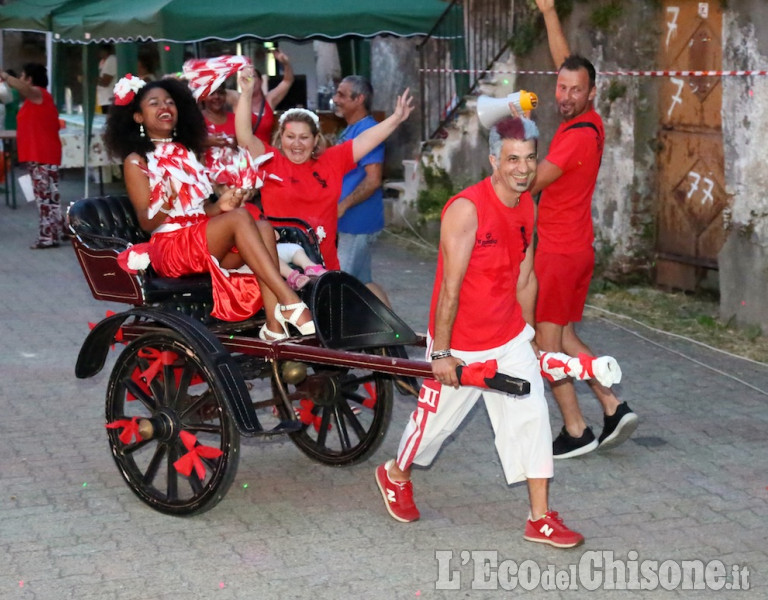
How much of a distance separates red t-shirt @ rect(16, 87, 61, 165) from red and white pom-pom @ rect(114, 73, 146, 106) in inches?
291

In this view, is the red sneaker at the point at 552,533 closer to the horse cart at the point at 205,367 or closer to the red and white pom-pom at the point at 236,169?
the horse cart at the point at 205,367

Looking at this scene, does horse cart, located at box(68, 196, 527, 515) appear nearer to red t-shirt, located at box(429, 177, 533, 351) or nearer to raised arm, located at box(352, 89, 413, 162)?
red t-shirt, located at box(429, 177, 533, 351)

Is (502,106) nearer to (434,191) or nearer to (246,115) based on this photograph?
(246,115)

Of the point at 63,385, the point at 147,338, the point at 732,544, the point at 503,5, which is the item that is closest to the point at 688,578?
the point at 732,544

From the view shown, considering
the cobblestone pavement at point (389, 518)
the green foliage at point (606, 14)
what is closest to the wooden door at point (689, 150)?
the green foliage at point (606, 14)

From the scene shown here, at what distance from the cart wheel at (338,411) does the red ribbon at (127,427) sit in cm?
69

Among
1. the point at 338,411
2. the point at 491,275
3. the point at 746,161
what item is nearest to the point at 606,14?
the point at 746,161

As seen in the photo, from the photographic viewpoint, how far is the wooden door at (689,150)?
9.84 m

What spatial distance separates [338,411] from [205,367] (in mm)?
1060

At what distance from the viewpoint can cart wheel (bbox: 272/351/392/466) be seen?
604 centimetres

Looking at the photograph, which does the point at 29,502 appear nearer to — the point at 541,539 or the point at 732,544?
the point at 541,539

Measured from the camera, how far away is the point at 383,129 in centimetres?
688

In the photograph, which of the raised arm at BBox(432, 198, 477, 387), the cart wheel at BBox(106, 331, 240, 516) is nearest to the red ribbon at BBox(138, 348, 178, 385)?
the cart wheel at BBox(106, 331, 240, 516)

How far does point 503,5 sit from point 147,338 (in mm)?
8513
